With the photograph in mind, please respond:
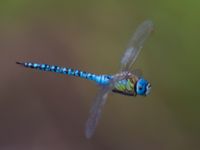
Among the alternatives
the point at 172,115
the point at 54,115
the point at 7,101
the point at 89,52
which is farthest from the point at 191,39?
the point at 7,101

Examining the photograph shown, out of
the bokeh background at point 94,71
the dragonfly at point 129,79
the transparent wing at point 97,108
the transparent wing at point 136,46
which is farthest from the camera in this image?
the bokeh background at point 94,71

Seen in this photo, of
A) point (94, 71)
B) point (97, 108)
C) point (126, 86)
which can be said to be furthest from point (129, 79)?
point (94, 71)

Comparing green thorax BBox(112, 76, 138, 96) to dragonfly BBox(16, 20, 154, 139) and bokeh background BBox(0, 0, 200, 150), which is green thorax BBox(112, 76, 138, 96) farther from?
bokeh background BBox(0, 0, 200, 150)

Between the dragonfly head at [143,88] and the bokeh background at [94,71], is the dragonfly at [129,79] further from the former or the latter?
the bokeh background at [94,71]

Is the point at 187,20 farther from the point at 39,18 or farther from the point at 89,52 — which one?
the point at 39,18

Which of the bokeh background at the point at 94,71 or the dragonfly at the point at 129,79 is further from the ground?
the bokeh background at the point at 94,71

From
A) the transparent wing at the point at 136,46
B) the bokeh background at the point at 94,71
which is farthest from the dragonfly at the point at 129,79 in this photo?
the bokeh background at the point at 94,71
